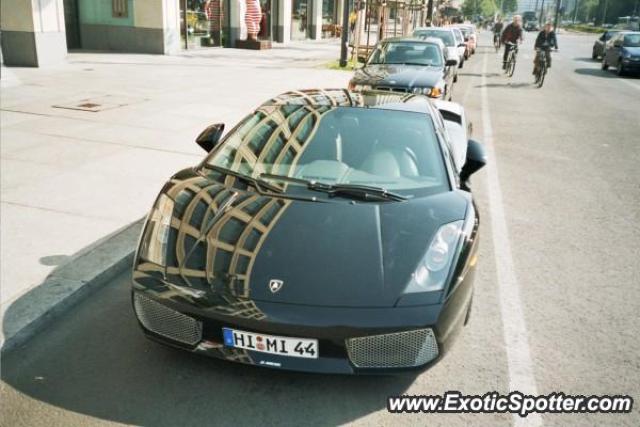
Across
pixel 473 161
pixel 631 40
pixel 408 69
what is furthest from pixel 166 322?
pixel 631 40

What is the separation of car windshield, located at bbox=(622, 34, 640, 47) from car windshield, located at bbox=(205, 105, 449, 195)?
22.6m

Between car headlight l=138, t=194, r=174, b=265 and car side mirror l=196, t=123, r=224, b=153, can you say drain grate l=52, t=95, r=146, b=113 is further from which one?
car headlight l=138, t=194, r=174, b=265

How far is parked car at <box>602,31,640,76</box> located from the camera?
862 inches

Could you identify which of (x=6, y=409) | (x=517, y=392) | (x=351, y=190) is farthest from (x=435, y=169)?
(x=6, y=409)

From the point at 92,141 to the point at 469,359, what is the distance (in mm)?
6266

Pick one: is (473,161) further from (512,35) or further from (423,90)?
(512,35)

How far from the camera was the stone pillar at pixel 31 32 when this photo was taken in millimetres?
14680

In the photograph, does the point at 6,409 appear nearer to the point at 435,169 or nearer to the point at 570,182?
the point at 435,169

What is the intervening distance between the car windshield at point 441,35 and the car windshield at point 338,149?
47.4 ft

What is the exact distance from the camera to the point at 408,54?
12.2 m

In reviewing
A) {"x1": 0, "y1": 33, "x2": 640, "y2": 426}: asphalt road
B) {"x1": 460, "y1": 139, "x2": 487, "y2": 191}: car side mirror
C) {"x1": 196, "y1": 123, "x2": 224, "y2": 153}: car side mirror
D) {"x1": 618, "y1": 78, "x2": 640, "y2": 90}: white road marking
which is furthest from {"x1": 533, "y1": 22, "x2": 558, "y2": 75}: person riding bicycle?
{"x1": 196, "y1": 123, "x2": 224, "y2": 153}: car side mirror

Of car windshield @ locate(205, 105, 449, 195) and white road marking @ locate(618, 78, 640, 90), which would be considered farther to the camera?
white road marking @ locate(618, 78, 640, 90)

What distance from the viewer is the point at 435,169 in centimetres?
397

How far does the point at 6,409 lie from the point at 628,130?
1140 centimetres
